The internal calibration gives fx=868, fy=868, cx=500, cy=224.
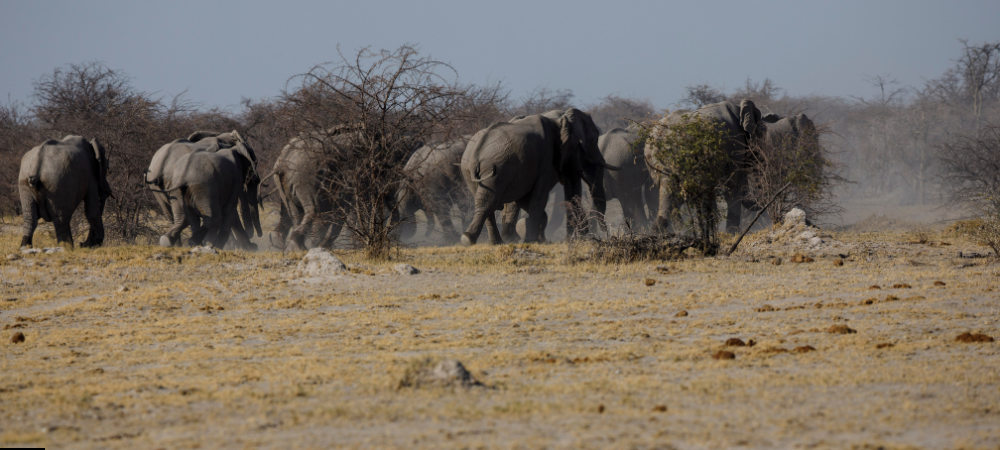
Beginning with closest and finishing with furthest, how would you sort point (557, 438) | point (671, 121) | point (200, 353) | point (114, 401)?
point (557, 438) < point (114, 401) < point (200, 353) < point (671, 121)

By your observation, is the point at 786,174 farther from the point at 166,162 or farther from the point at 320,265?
the point at 166,162

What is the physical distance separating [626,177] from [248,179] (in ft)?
28.3

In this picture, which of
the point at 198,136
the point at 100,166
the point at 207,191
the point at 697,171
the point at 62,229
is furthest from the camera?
the point at 198,136

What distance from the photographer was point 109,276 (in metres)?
10.8

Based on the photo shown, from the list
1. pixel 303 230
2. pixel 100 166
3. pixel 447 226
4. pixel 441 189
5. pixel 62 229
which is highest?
pixel 100 166

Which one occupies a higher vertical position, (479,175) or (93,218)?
(479,175)

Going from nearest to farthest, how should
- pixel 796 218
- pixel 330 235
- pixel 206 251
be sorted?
pixel 206 251 → pixel 796 218 → pixel 330 235

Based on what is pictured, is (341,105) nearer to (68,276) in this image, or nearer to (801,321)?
(68,276)

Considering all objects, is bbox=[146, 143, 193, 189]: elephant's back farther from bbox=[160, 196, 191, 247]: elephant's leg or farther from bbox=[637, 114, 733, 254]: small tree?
bbox=[637, 114, 733, 254]: small tree

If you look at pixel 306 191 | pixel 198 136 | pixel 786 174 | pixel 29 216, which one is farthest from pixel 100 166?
pixel 786 174

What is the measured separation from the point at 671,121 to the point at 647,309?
7559 millimetres

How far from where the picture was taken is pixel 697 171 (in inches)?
494

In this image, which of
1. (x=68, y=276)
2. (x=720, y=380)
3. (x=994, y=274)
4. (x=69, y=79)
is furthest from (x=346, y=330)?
(x=69, y=79)

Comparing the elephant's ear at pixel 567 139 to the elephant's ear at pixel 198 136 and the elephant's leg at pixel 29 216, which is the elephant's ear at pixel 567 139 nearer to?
the elephant's ear at pixel 198 136
